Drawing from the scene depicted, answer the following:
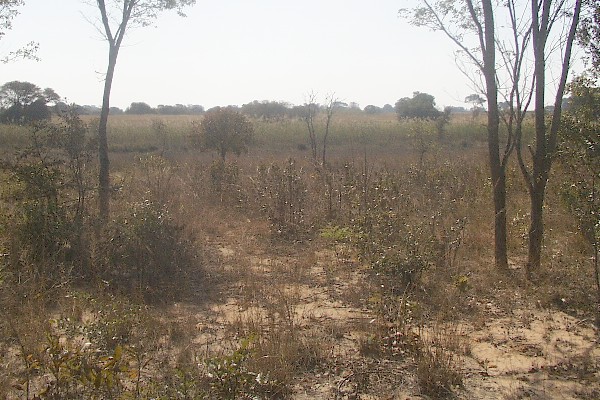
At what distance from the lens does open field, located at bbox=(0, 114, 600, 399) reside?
3.91m

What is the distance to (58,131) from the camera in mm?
6852

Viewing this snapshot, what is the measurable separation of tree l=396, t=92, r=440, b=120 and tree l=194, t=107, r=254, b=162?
3016 centimetres

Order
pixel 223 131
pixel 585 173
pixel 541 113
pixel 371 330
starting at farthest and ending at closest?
pixel 223 131 → pixel 541 113 → pixel 585 173 → pixel 371 330

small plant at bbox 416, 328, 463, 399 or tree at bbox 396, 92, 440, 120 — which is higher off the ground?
tree at bbox 396, 92, 440, 120

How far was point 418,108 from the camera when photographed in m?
45.4

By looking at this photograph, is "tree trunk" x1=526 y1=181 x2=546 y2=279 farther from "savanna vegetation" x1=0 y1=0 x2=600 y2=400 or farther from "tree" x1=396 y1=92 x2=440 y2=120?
"tree" x1=396 y1=92 x2=440 y2=120

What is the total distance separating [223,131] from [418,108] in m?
32.7

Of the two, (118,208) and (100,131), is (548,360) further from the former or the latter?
(118,208)

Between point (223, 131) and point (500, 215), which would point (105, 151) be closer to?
point (500, 215)

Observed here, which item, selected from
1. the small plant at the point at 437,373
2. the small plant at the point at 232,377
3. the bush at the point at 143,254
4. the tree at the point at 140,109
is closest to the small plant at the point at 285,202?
the bush at the point at 143,254

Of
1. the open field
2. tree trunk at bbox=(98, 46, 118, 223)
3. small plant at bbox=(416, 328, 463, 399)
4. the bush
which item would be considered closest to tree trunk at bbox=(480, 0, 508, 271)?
the open field

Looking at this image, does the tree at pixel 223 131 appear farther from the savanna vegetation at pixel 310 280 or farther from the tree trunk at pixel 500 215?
the tree trunk at pixel 500 215

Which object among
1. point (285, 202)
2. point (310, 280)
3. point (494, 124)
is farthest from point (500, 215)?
point (285, 202)

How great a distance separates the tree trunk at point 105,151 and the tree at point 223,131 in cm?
761
